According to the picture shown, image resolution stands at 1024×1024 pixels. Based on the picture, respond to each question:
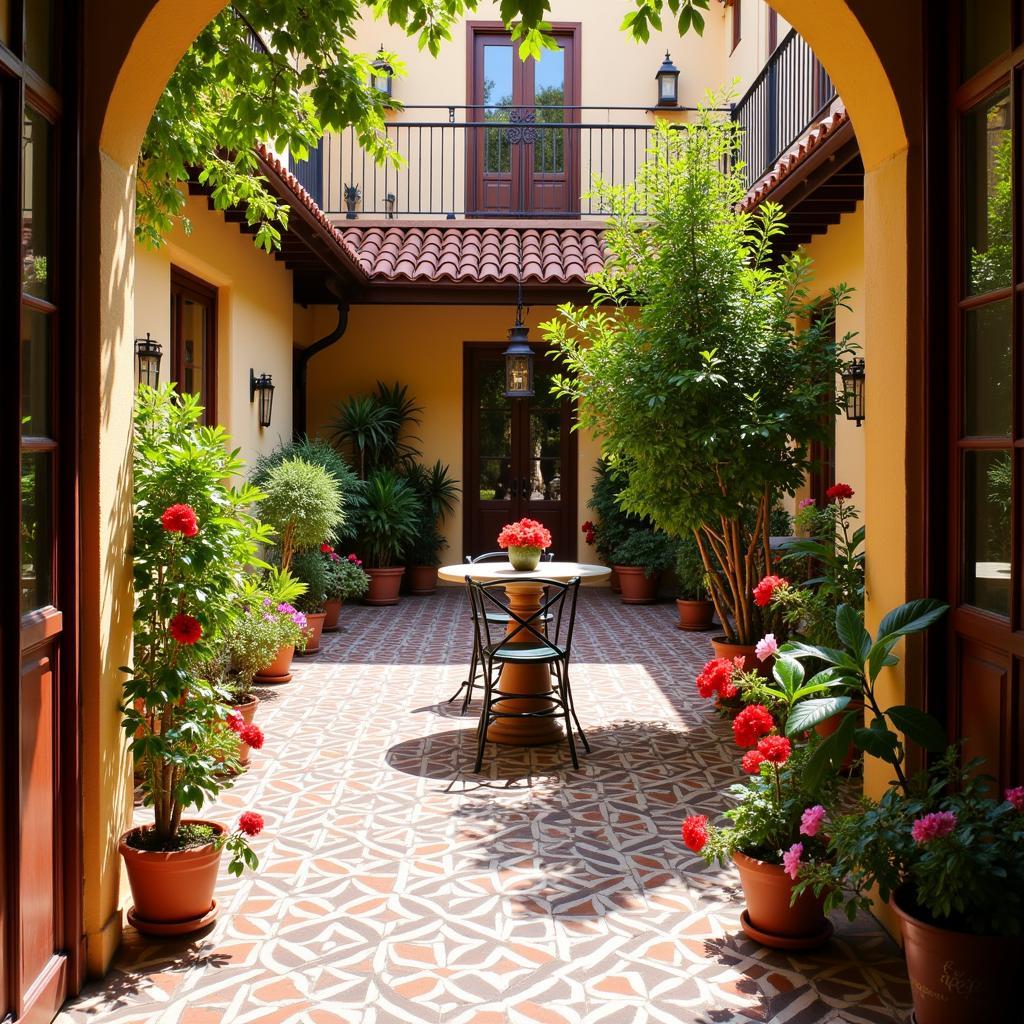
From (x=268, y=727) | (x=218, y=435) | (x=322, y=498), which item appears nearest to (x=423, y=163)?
(x=322, y=498)

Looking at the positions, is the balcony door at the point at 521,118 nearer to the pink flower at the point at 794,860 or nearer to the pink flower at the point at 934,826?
the pink flower at the point at 794,860

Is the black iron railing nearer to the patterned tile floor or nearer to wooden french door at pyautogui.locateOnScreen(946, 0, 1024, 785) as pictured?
wooden french door at pyautogui.locateOnScreen(946, 0, 1024, 785)

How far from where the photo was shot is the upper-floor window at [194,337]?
7.37 m

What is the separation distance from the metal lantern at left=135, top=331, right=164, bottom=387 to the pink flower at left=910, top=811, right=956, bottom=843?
4.96m

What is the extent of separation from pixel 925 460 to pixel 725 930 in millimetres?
1689

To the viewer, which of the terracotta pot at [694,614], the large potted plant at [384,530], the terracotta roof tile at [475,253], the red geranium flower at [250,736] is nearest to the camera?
the red geranium flower at [250,736]

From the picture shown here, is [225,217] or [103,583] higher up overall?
[225,217]

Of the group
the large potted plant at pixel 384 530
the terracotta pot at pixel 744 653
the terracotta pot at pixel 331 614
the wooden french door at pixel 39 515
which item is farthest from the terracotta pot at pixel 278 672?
the wooden french door at pixel 39 515

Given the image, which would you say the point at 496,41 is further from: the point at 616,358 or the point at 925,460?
the point at 925,460

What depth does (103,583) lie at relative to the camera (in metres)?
3.21

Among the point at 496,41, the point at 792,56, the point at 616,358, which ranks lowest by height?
the point at 616,358

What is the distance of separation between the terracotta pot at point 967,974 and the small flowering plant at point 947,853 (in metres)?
0.04

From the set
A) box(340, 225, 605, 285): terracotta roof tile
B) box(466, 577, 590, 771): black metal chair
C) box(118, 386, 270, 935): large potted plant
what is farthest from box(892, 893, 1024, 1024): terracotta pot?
box(340, 225, 605, 285): terracotta roof tile

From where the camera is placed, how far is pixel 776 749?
327cm
